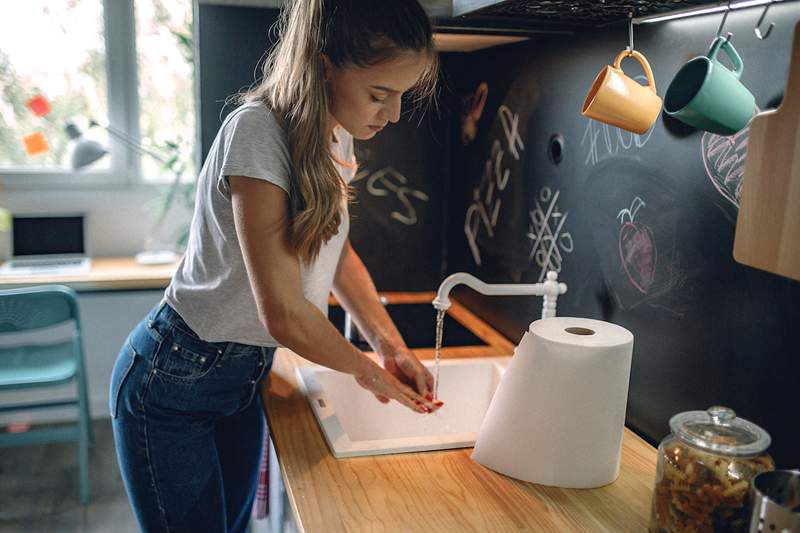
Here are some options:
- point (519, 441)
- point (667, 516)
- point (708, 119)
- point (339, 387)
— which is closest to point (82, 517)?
point (339, 387)

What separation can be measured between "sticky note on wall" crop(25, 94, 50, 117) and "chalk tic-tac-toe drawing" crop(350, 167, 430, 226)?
1.67 meters

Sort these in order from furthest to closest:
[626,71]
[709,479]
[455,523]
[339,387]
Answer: [339,387] → [626,71] → [455,523] → [709,479]

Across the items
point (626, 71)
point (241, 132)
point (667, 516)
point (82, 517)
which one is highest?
point (626, 71)

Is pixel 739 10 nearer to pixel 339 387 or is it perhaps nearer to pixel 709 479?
pixel 709 479

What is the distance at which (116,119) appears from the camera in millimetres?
3209

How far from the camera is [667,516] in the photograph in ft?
3.08

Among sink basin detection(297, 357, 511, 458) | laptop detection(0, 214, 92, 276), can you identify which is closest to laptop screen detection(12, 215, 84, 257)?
laptop detection(0, 214, 92, 276)

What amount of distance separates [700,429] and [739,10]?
23.0 inches

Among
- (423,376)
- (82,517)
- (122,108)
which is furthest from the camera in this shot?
(122,108)

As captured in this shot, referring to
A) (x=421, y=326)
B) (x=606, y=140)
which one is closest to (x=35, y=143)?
(x=421, y=326)

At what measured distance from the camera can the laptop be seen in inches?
116

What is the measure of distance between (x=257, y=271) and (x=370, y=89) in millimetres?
314

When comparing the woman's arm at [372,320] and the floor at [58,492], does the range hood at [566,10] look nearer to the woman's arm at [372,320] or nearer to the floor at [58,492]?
the woman's arm at [372,320]

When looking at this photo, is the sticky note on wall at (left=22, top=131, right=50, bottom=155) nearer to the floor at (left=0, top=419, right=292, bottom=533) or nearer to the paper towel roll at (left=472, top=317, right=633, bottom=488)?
the floor at (left=0, top=419, right=292, bottom=533)
